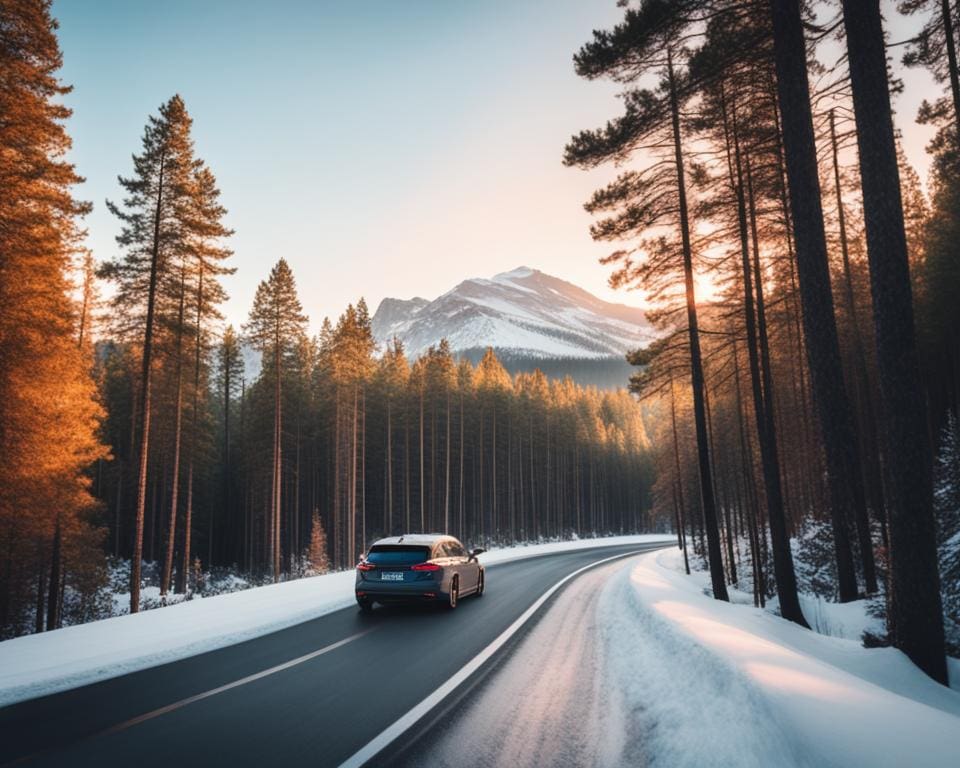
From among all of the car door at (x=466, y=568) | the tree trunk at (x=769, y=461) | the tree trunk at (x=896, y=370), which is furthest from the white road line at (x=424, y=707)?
the tree trunk at (x=769, y=461)

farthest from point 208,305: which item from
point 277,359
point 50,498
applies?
point 50,498

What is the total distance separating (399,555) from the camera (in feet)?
35.8

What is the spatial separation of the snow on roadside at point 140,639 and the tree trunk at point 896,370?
31.2 ft

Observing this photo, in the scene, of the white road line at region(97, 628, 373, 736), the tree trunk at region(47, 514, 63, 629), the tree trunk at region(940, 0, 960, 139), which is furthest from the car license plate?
the tree trunk at region(940, 0, 960, 139)

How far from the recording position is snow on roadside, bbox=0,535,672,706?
617cm

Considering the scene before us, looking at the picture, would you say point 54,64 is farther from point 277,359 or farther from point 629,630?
point 629,630

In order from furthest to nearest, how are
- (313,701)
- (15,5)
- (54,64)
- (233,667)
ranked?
1. (54,64)
2. (15,5)
3. (233,667)
4. (313,701)

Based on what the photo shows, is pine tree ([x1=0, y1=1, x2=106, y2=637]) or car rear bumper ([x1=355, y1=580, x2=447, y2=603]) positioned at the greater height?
pine tree ([x1=0, y1=1, x2=106, y2=637])

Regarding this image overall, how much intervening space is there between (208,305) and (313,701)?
2438cm

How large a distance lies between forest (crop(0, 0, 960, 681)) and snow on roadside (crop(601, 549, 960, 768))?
95cm

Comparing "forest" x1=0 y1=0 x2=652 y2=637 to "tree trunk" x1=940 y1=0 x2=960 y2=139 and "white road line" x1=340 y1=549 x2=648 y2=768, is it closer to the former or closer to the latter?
"white road line" x1=340 y1=549 x2=648 y2=768

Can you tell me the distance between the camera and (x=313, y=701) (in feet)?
17.3

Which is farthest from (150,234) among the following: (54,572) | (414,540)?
(414,540)

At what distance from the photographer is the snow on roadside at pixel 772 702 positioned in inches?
122
